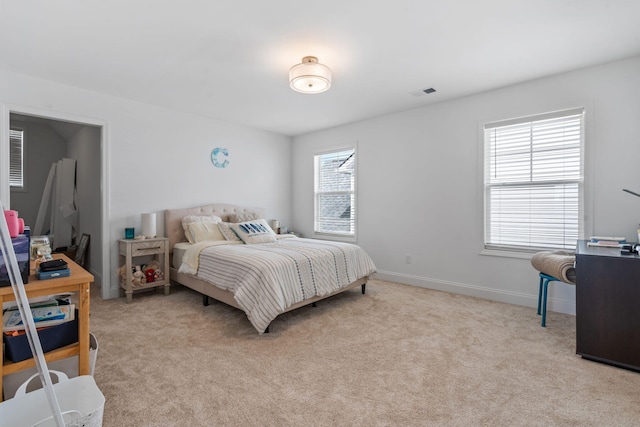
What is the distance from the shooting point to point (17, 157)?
5.19 m

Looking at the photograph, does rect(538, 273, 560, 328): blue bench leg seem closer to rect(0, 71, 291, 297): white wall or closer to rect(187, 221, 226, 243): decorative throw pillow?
rect(187, 221, 226, 243): decorative throw pillow

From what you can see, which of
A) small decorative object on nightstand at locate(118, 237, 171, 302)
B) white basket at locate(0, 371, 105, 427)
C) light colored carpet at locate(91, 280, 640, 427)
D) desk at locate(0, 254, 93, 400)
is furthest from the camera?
small decorative object on nightstand at locate(118, 237, 171, 302)

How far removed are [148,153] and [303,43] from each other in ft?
8.69

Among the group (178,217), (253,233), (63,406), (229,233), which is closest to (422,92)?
(253,233)

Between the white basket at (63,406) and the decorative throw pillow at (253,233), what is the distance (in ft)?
8.20

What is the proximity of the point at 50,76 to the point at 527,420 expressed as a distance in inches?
191

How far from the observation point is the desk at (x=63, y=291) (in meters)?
1.40

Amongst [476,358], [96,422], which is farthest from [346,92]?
[96,422]

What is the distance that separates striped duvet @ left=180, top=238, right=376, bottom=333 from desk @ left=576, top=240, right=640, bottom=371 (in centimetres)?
202

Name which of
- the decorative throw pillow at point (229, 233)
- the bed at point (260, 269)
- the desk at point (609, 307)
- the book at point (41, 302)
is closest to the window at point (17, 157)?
the bed at point (260, 269)

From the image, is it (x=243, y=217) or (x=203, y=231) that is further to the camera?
(x=243, y=217)

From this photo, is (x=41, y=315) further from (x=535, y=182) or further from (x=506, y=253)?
(x=535, y=182)

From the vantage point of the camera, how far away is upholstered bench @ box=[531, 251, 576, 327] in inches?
99.1

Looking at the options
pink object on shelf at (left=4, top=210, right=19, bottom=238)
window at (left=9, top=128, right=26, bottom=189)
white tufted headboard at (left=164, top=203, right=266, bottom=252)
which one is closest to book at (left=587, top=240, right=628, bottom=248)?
pink object on shelf at (left=4, top=210, right=19, bottom=238)
